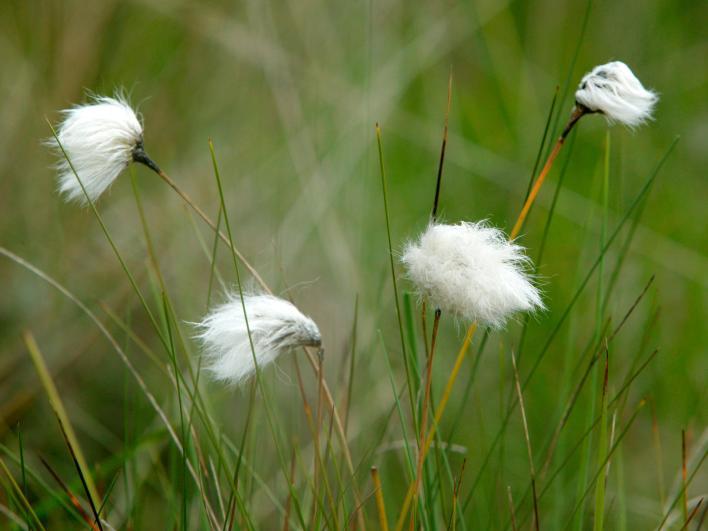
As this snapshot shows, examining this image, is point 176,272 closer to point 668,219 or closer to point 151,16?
point 151,16

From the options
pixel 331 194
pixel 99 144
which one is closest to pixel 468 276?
pixel 99 144

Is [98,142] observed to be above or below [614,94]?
below

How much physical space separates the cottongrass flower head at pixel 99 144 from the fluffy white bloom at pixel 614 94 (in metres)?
0.39

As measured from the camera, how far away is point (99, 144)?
2.42 feet

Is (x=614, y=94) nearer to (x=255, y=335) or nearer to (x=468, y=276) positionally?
(x=468, y=276)

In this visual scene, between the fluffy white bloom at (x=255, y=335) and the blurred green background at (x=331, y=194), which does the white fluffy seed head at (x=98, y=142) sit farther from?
the blurred green background at (x=331, y=194)

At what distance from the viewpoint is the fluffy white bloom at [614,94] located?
27.2 inches

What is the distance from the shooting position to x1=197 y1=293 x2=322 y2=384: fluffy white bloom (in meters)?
0.68

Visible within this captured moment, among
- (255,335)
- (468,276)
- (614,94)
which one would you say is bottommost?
(255,335)

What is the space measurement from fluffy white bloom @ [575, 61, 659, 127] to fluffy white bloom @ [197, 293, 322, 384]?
1.01ft

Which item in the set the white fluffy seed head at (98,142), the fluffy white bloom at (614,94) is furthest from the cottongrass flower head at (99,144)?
the fluffy white bloom at (614,94)

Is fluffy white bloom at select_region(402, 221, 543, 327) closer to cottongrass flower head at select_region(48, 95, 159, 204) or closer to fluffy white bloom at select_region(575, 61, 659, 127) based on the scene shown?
fluffy white bloom at select_region(575, 61, 659, 127)

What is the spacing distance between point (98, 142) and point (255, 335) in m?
0.23

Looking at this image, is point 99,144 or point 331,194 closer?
point 99,144
